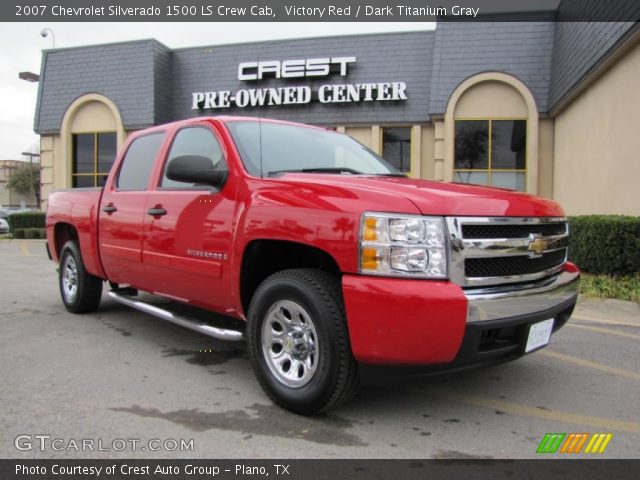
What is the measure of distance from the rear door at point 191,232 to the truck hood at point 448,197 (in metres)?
0.64

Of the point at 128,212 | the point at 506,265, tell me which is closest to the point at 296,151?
the point at 128,212

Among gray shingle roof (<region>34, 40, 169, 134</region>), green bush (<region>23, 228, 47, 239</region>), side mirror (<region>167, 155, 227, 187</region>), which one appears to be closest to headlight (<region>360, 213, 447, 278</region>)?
side mirror (<region>167, 155, 227, 187</region>)

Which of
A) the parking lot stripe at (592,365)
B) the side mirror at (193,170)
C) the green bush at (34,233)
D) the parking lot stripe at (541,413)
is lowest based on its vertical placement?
the parking lot stripe at (541,413)

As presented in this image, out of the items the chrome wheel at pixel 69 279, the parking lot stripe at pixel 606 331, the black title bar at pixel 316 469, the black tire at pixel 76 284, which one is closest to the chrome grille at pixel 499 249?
the black title bar at pixel 316 469

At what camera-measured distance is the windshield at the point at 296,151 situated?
3.91 m

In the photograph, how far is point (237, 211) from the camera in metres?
3.65

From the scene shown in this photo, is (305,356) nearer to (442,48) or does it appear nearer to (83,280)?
(83,280)

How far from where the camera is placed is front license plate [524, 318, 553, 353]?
313cm

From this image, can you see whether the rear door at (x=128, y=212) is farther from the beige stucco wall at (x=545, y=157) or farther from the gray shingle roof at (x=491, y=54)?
the beige stucco wall at (x=545, y=157)

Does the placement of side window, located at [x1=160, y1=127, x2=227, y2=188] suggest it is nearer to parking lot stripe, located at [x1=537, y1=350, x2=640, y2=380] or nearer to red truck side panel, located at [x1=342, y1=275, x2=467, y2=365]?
red truck side panel, located at [x1=342, y1=275, x2=467, y2=365]

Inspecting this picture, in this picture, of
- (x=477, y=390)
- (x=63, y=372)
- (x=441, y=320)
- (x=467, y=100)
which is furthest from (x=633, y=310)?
(x=467, y=100)

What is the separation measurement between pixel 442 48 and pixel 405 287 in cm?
1384

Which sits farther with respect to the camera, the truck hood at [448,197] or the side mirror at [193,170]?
the side mirror at [193,170]

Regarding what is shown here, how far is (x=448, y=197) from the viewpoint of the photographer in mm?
2943
